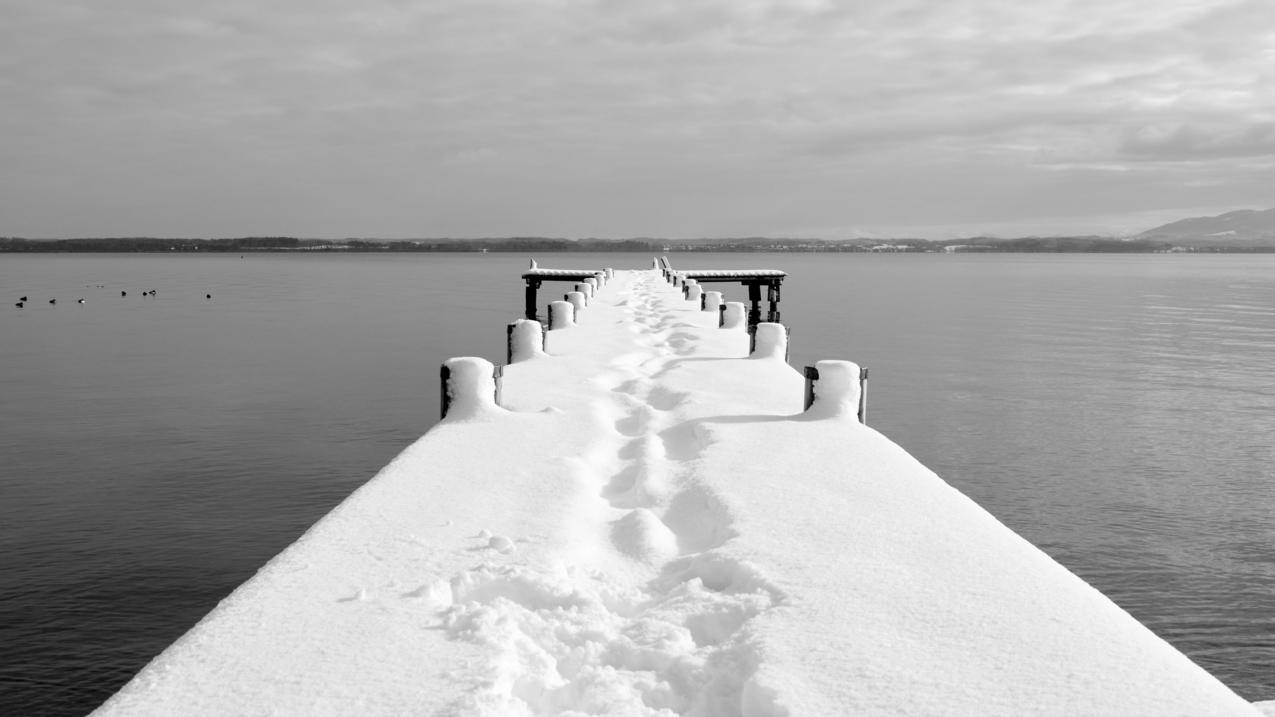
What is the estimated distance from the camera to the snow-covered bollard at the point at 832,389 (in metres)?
10.7

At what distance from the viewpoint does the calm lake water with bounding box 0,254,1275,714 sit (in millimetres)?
9844

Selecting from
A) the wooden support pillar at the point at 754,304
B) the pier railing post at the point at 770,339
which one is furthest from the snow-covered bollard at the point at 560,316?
the wooden support pillar at the point at 754,304

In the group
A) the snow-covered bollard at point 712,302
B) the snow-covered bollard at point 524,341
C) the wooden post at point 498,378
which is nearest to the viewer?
the wooden post at point 498,378

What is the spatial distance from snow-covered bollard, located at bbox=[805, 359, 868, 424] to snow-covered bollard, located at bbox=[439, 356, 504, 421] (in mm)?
3468

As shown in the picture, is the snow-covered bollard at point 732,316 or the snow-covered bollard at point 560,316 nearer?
the snow-covered bollard at point 732,316

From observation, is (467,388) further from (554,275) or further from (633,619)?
(554,275)

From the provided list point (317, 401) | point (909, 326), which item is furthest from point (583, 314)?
point (909, 326)

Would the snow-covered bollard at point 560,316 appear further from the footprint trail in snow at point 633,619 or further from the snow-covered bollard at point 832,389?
the footprint trail in snow at point 633,619

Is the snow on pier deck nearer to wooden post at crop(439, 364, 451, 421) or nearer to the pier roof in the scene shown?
wooden post at crop(439, 364, 451, 421)

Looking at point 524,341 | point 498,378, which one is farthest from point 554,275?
point 498,378

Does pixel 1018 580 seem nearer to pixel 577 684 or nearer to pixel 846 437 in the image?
pixel 577 684

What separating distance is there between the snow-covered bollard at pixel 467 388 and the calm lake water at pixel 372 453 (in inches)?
116

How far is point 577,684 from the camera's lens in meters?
4.70

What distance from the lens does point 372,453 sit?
1738cm
